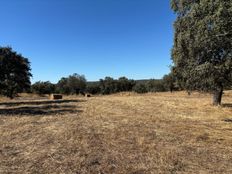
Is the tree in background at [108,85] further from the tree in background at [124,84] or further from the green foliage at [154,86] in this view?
the green foliage at [154,86]

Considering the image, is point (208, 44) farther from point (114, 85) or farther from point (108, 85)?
point (108, 85)

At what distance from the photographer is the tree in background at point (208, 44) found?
9.88 meters

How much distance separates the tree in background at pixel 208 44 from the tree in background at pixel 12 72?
17158 millimetres

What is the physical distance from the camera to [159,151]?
287 inches

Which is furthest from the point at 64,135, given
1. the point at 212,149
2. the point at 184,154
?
the point at 212,149

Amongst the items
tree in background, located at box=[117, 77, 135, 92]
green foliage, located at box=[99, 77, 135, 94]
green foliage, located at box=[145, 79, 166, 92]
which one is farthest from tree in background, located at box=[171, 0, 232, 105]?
tree in background, located at box=[117, 77, 135, 92]

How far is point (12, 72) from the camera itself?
83.4 ft

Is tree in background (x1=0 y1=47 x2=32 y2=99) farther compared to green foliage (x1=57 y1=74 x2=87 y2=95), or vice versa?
green foliage (x1=57 y1=74 x2=87 y2=95)

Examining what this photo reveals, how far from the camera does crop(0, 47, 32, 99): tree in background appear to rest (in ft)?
80.1

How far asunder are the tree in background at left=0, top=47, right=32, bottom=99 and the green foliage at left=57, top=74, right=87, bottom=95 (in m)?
43.1

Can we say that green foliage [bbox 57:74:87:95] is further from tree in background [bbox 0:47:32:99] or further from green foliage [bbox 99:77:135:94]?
tree in background [bbox 0:47:32:99]


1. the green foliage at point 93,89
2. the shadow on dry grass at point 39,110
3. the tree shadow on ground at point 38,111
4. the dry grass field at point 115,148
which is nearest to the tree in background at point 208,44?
the dry grass field at point 115,148

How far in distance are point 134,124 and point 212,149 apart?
15.2 ft

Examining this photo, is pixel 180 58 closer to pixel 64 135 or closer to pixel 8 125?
pixel 64 135
